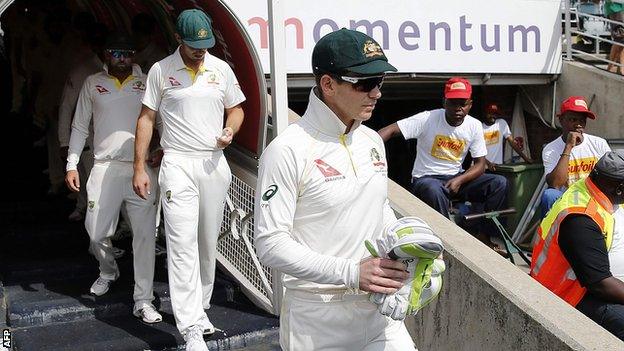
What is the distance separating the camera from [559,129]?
1081 cm

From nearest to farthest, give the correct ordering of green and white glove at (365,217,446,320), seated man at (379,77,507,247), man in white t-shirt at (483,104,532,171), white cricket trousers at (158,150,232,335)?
green and white glove at (365,217,446,320) → white cricket trousers at (158,150,232,335) → seated man at (379,77,507,247) → man in white t-shirt at (483,104,532,171)

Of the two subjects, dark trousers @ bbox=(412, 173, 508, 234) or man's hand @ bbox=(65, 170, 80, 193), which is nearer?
man's hand @ bbox=(65, 170, 80, 193)

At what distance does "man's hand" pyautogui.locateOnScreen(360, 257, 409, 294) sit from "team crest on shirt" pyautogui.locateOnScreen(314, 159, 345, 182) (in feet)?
1.17

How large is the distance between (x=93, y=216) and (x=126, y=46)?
1215 mm

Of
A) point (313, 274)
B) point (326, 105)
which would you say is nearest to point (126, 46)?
point (326, 105)

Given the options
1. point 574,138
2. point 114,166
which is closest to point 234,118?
point 114,166

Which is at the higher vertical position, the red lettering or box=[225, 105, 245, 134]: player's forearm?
the red lettering

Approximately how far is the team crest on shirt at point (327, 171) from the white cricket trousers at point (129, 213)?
259 centimetres

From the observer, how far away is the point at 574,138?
24.0 feet

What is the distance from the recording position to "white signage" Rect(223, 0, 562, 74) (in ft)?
27.5

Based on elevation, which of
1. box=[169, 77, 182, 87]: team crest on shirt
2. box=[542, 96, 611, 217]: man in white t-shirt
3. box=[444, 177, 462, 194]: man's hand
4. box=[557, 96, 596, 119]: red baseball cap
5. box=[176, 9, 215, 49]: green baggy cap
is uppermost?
box=[176, 9, 215, 49]: green baggy cap

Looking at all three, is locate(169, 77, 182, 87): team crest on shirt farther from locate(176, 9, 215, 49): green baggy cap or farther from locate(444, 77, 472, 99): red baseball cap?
locate(444, 77, 472, 99): red baseball cap

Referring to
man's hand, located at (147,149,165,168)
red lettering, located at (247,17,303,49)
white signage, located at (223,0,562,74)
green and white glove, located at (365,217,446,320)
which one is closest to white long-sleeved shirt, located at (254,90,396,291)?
green and white glove, located at (365,217,446,320)

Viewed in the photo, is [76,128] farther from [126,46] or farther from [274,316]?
[274,316]
